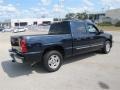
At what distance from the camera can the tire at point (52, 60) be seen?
666 cm

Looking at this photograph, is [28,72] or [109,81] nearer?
[109,81]

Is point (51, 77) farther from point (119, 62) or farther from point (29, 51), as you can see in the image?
point (119, 62)

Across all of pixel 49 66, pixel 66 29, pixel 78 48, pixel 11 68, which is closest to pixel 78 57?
pixel 78 48

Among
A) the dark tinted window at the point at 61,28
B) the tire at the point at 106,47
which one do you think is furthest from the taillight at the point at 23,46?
the tire at the point at 106,47

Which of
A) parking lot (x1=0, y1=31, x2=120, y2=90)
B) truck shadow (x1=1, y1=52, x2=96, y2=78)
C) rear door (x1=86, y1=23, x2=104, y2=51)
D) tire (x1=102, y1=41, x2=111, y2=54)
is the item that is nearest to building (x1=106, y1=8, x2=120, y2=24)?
tire (x1=102, y1=41, x2=111, y2=54)

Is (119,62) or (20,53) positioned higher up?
(20,53)

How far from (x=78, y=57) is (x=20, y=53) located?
11.4ft

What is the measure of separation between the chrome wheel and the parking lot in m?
0.27

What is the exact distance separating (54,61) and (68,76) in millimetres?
949

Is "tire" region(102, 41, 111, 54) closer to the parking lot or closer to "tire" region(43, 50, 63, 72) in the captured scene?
the parking lot

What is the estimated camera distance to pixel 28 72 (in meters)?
6.89

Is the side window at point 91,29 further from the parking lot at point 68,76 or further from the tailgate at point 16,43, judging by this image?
the tailgate at point 16,43

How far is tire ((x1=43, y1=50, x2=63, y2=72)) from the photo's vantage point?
6662 mm

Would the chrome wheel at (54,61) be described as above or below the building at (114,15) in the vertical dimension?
below
